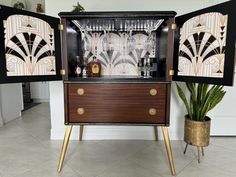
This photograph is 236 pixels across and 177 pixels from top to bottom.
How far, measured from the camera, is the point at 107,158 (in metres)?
1.87

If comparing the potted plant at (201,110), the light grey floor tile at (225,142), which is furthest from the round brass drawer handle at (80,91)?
the light grey floor tile at (225,142)

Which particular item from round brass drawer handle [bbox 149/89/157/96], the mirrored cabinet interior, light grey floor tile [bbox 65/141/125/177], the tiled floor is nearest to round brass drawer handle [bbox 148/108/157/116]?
round brass drawer handle [bbox 149/89/157/96]

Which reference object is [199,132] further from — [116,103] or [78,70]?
[78,70]

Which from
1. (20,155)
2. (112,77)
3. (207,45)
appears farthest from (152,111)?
(20,155)

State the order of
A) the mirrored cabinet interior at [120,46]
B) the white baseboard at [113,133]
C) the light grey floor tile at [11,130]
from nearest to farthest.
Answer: the mirrored cabinet interior at [120,46], the white baseboard at [113,133], the light grey floor tile at [11,130]

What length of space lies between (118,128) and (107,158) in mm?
484

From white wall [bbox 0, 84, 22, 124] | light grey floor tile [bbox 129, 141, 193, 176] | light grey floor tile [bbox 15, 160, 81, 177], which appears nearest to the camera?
light grey floor tile [bbox 15, 160, 81, 177]

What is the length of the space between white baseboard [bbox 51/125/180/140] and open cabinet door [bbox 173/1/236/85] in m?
0.94

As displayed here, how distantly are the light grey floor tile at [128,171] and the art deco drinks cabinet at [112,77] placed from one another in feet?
0.72

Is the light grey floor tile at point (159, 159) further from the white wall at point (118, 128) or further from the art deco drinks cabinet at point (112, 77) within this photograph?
the white wall at point (118, 128)

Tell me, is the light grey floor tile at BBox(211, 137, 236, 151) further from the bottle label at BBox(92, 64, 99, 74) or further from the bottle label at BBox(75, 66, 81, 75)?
the bottle label at BBox(75, 66, 81, 75)

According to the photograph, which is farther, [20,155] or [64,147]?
[20,155]

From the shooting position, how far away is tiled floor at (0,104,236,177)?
5.32ft

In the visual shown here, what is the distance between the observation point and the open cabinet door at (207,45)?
124 cm
